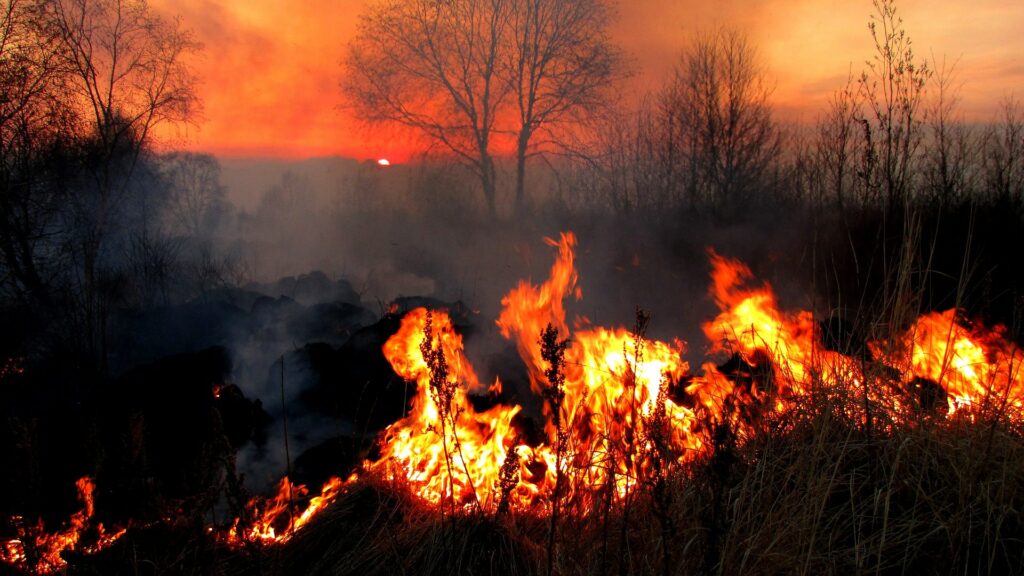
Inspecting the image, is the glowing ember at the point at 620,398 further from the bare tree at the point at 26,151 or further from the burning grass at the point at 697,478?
the bare tree at the point at 26,151

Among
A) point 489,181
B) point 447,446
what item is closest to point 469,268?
point 489,181

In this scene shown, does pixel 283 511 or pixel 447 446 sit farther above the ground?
pixel 447 446

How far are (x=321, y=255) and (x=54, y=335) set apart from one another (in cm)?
1192

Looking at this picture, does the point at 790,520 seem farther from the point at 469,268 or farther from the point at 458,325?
the point at 469,268

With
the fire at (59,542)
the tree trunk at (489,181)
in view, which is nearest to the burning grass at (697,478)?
the fire at (59,542)

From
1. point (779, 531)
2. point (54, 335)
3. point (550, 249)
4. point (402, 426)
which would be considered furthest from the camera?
point (550, 249)

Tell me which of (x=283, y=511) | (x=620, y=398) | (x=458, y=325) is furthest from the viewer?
(x=458, y=325)

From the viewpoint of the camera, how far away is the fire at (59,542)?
9.14ft

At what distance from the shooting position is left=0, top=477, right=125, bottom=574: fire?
9.14ft

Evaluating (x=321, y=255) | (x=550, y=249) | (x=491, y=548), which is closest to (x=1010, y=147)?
(x=550, y=249)

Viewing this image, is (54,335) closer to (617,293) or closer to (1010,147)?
(617,293)

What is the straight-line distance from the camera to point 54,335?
24.2ft

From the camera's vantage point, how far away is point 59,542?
3.52 metres

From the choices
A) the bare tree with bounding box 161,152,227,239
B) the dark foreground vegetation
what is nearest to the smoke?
the dark foreground vegetation
